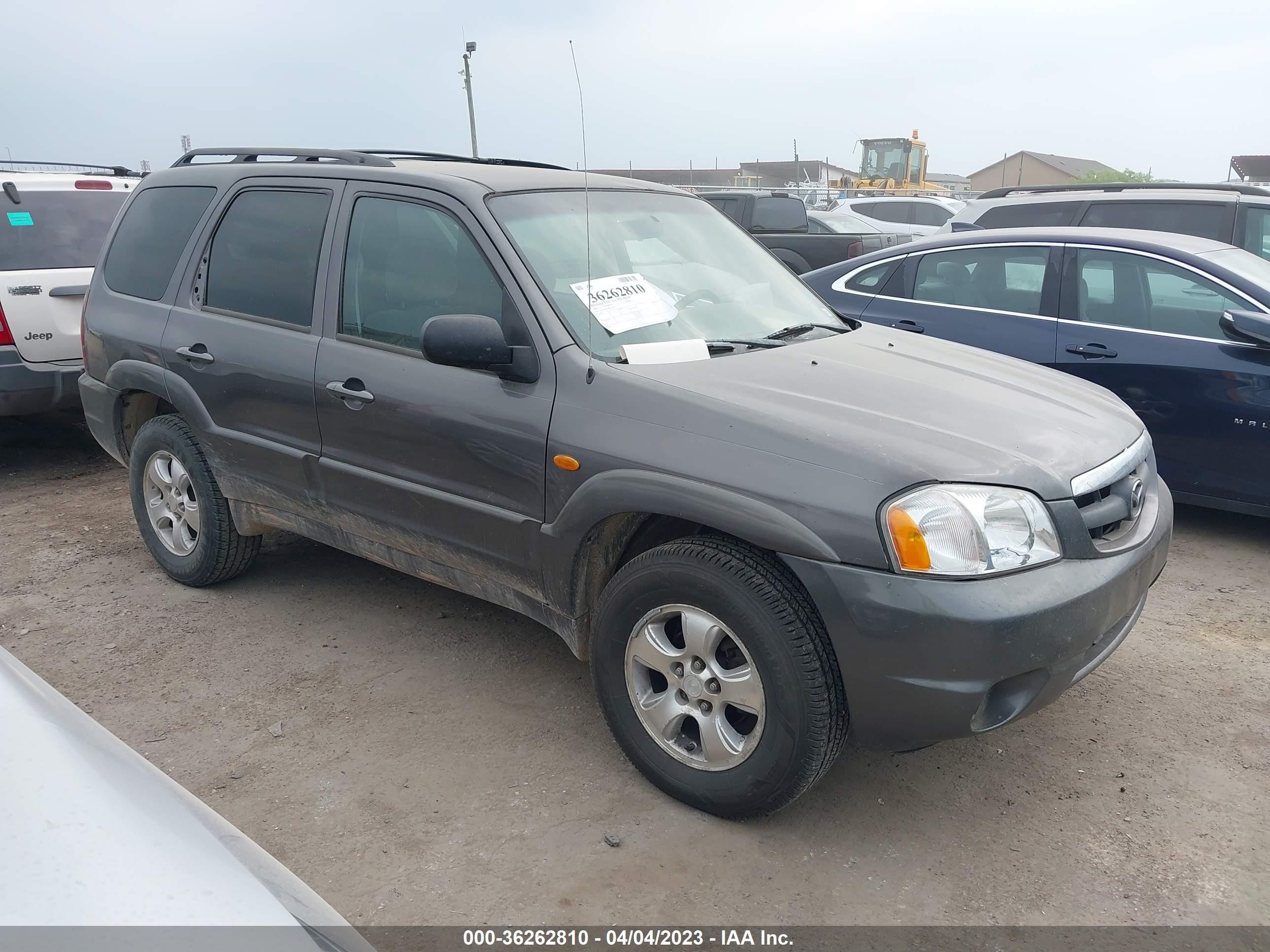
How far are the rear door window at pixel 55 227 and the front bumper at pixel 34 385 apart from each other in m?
0.59

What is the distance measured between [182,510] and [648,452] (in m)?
2.65

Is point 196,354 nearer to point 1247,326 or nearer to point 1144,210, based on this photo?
point 1247,326

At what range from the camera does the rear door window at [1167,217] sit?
6.96 m

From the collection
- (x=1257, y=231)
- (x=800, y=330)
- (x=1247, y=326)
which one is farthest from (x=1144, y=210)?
(x=800, y=330)

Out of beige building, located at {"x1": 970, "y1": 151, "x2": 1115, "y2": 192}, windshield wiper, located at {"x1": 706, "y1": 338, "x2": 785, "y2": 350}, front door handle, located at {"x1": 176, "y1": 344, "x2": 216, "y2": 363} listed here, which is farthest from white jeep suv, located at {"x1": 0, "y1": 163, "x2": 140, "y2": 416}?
beige building, located at {"x1": 970, "y1": 151, "x2": 1115, "y2": 192}

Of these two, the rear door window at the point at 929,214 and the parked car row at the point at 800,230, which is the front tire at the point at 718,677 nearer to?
the parked car row at the point at 800,230

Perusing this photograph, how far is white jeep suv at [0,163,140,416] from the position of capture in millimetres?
6043

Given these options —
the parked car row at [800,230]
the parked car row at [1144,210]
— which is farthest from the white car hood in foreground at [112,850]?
the parked car row at [800,230]

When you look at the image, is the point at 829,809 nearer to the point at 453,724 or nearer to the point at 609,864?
the point at 609,864

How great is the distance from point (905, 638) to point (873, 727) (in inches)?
11.2

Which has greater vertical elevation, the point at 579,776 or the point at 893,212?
the point at 893,212

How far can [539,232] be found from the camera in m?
3.35

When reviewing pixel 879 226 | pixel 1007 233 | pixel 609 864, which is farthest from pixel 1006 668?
pixel 879 226

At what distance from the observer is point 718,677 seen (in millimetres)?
2754
